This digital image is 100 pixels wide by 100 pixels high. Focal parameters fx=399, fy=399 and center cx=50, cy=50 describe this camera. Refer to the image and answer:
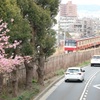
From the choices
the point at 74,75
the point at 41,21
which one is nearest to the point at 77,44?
the point at 74,75

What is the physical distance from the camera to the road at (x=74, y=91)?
26763 millimetres

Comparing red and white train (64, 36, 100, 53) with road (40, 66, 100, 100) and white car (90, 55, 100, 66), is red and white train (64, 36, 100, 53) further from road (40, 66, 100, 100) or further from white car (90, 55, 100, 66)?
road (40, 66, 100, 100)

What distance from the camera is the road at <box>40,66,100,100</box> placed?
87.8 ft

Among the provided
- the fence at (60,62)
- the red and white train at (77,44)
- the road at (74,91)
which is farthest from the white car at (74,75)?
the red and white train at (77,44)

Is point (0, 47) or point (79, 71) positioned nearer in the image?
point (0, 47)

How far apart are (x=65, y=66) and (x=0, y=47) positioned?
3801 centimetres

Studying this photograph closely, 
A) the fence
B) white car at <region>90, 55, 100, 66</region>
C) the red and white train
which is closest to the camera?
the fence

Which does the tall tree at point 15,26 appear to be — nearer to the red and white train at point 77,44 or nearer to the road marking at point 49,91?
the road marking at point 49,91

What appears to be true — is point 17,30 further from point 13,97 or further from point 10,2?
point 13,97

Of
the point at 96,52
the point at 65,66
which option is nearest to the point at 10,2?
the point at 65,66

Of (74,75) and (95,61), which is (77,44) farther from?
(74,75)

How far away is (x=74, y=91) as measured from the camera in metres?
30.3

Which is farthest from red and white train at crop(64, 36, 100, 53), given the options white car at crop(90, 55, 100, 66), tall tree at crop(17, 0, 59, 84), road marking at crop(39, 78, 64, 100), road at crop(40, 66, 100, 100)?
tall tree at crop(17, 0, 59, 84)

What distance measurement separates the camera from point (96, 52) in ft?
231
